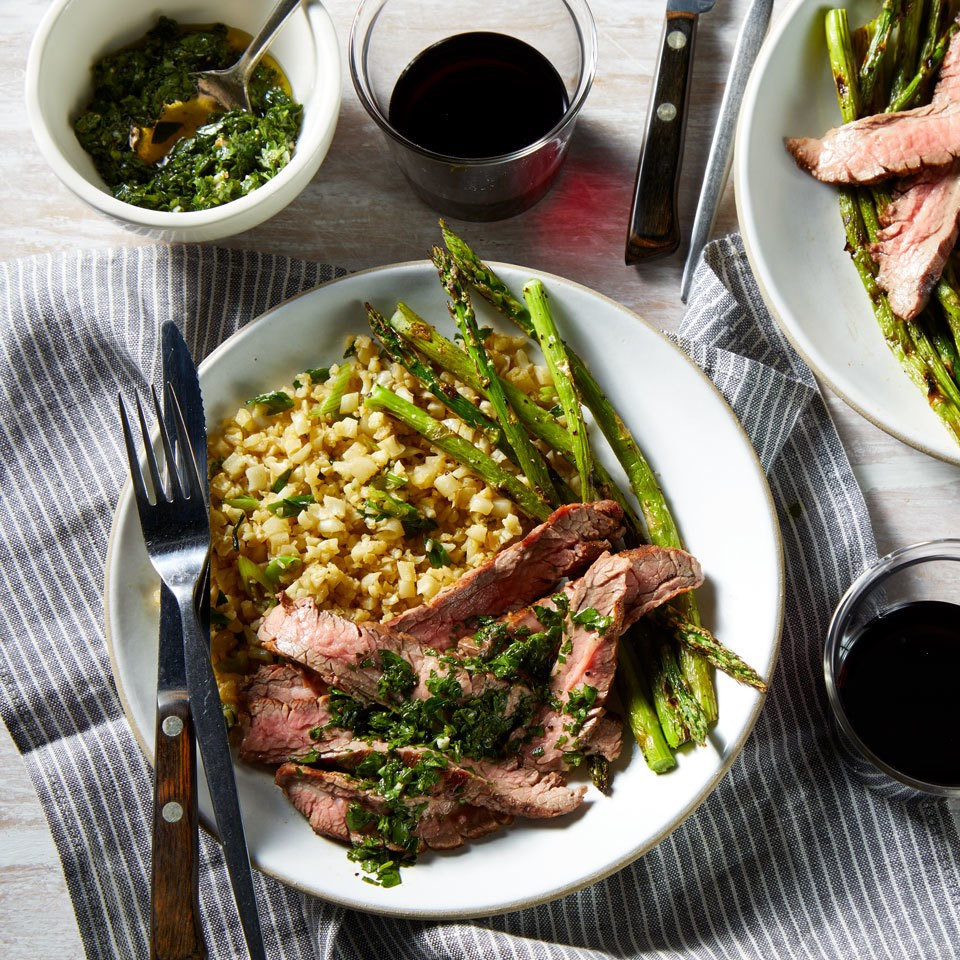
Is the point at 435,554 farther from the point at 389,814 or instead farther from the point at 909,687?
the point at 909,687

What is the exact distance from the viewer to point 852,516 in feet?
7.99

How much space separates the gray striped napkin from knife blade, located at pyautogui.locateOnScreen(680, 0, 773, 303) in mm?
101

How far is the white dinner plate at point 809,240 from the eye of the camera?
2297mm

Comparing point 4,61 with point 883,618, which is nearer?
point 883,618

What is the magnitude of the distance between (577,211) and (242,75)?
888 millimetres

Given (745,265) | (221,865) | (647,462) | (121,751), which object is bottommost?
(221,865)

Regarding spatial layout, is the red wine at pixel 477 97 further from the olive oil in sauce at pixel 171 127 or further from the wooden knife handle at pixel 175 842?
the wooden knife handle at pixel 175 842

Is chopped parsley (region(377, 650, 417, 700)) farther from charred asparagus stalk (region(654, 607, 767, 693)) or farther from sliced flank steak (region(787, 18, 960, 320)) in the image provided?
sliced flank steak (region(787, 18, 960, 320))

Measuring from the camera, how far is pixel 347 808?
6.70ft

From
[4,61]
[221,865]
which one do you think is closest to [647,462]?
[221,865]

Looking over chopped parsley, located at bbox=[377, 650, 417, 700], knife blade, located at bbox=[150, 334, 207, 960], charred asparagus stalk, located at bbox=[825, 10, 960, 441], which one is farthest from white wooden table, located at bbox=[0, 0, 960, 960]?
chopped parsley, located at bbox=[377, 650, 417, 700]

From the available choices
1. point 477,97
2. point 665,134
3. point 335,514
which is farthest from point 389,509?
point 665,134

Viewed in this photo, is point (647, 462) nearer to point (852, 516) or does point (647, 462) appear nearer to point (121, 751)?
point (852, 516)

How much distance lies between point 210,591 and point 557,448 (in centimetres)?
85
